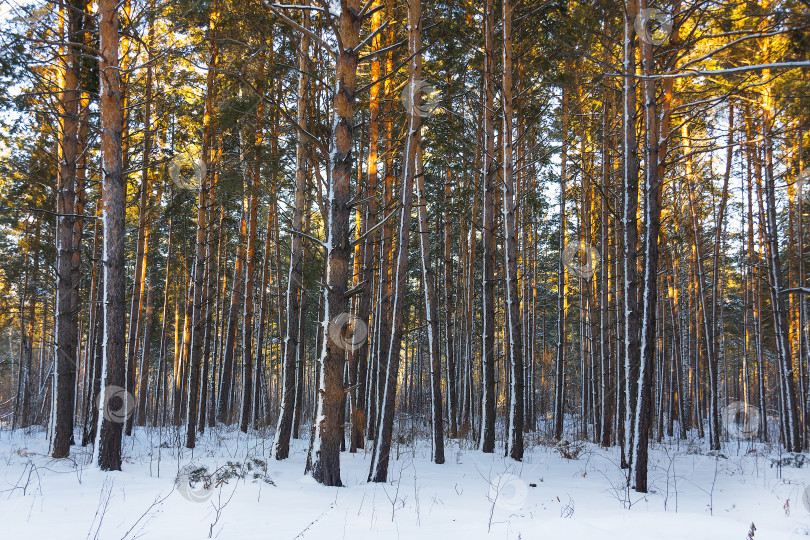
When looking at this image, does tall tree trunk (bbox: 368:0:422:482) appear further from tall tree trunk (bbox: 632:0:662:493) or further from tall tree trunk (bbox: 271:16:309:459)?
tall tree trunk (bbox: 632:0:662:493)

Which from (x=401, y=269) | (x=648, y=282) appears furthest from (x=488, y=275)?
(x=648, y=282)

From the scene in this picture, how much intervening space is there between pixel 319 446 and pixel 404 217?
10.4 ft

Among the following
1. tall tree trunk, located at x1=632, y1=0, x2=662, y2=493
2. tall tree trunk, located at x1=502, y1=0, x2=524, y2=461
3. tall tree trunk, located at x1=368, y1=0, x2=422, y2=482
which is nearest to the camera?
tall tree trunk, located at x1=632, y1=0, x2=662, y2=493

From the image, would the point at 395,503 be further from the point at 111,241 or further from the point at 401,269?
the point at 111,241

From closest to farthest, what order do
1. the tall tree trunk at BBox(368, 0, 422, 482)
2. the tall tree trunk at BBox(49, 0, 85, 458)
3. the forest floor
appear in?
the forest floor < the tall tree trunk at BBox(368, 0, 422, 482) < the tall tree trunk at BBox(49, 0, 85, 458)

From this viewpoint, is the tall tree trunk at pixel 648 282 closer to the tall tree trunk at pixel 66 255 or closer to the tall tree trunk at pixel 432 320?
the tall tree trunk at pixel 432 320

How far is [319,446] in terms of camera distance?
219 inches

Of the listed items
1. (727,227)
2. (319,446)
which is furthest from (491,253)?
(727,227)

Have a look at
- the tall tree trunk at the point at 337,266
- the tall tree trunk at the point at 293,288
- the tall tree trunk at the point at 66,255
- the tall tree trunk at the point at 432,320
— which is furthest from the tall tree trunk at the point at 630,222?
the tall tree trunk at the point at 66,255

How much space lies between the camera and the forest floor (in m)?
3.81

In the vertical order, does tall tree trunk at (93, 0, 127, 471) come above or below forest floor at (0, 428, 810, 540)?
above

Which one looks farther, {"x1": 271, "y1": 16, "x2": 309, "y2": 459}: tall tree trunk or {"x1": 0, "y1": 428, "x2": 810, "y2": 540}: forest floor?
{"x1": 271, "y1": 16, "x2": 309, "y2": 459}: tall tree trunk

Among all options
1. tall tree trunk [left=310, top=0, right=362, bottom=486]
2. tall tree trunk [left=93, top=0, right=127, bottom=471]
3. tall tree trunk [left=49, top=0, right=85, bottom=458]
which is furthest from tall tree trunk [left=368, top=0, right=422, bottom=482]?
tall tree trunk [left=49, top=0, right=85, bottom=458]

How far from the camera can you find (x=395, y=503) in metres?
4.92
